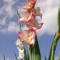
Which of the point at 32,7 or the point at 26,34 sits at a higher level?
the point at 32,7

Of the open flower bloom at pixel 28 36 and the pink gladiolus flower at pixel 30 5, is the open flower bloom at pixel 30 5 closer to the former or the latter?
the pink gladiolus flower at pixel 30 5

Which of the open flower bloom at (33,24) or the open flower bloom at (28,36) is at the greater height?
the open flower bloom at (33,24)

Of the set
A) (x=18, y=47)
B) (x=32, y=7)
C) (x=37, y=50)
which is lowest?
(x=18, y=47)

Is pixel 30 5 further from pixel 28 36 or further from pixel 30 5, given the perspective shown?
pixel 28 36

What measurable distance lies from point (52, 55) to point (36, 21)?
0.23 m

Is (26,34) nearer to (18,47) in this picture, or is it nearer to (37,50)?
(37,50)

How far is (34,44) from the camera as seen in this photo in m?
1.15

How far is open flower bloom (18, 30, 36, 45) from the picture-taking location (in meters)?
1.09

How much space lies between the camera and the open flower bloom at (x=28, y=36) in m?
1.09

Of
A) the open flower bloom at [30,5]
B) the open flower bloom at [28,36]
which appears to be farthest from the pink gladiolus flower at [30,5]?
the open flower bloom at [28,36]

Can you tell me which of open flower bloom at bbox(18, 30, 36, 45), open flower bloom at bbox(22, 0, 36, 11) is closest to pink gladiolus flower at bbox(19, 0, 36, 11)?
open flower bloom at bbox(22, 0, 36, 11)

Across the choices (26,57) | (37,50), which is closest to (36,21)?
(37,50)

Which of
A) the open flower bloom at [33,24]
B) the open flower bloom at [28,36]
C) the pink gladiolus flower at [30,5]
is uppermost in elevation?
the pink gladiolus flower at [30,5]

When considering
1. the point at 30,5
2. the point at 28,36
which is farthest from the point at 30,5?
the point at 28,36
